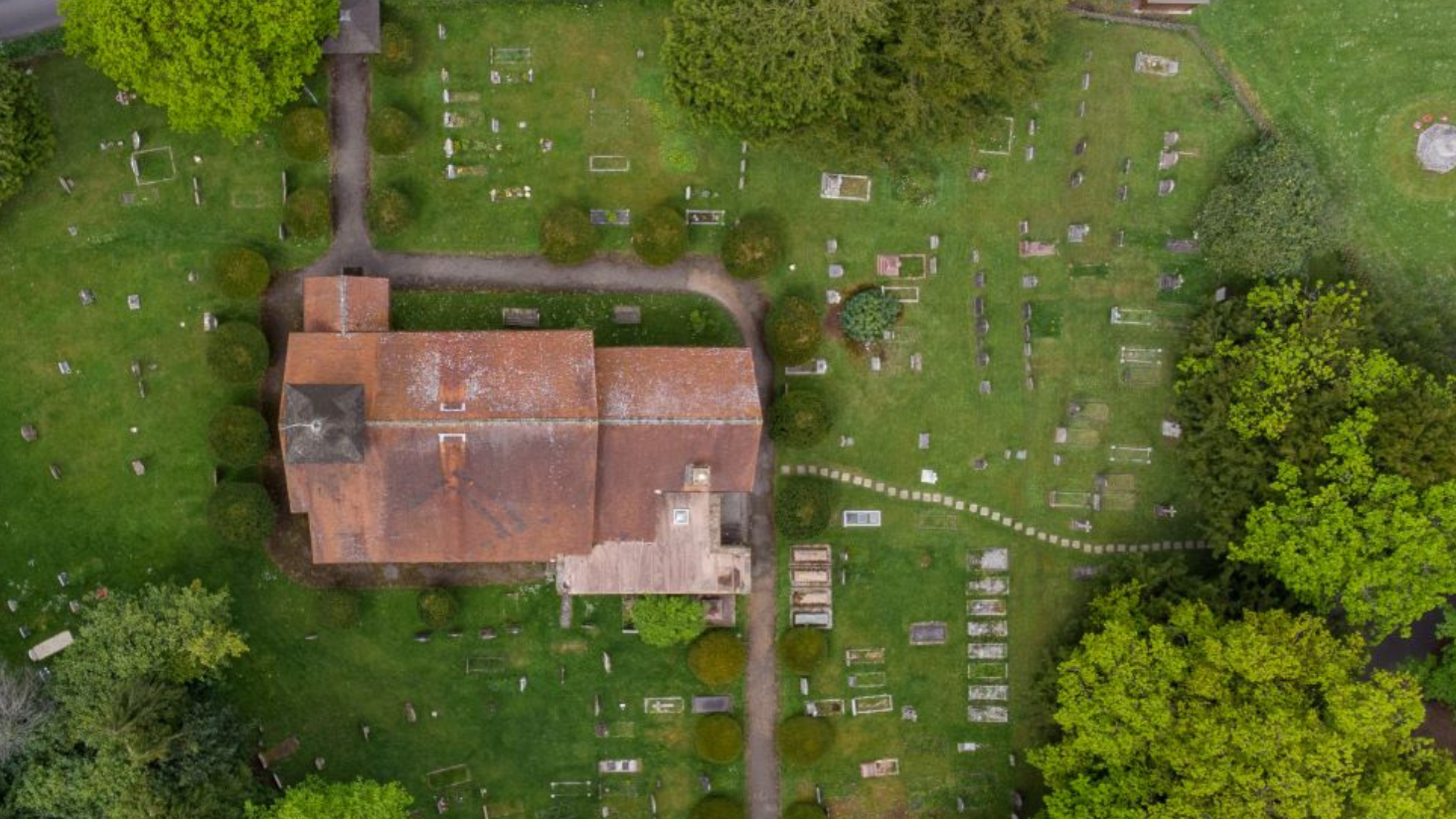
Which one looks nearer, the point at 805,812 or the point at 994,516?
the point at 805,812

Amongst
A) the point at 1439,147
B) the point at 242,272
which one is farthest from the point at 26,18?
the point at 1439,147

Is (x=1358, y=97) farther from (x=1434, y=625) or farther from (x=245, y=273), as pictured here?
(x=245, y=273)

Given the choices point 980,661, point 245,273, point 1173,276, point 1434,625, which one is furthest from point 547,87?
point 1434,625

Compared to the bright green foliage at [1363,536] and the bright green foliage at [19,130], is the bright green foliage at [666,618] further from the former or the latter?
the bright green foliage at [19,130]

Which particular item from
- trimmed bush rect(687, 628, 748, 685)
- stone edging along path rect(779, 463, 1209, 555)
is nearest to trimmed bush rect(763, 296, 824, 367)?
stone edging along path rect(779, 463, 1209, 555)

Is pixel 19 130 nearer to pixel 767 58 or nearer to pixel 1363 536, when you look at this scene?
pixel 767 58

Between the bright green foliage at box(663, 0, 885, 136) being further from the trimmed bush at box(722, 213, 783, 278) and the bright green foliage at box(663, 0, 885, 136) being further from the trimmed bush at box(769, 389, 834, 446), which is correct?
the trimmed bush at box(769, 389, 834, 446)
